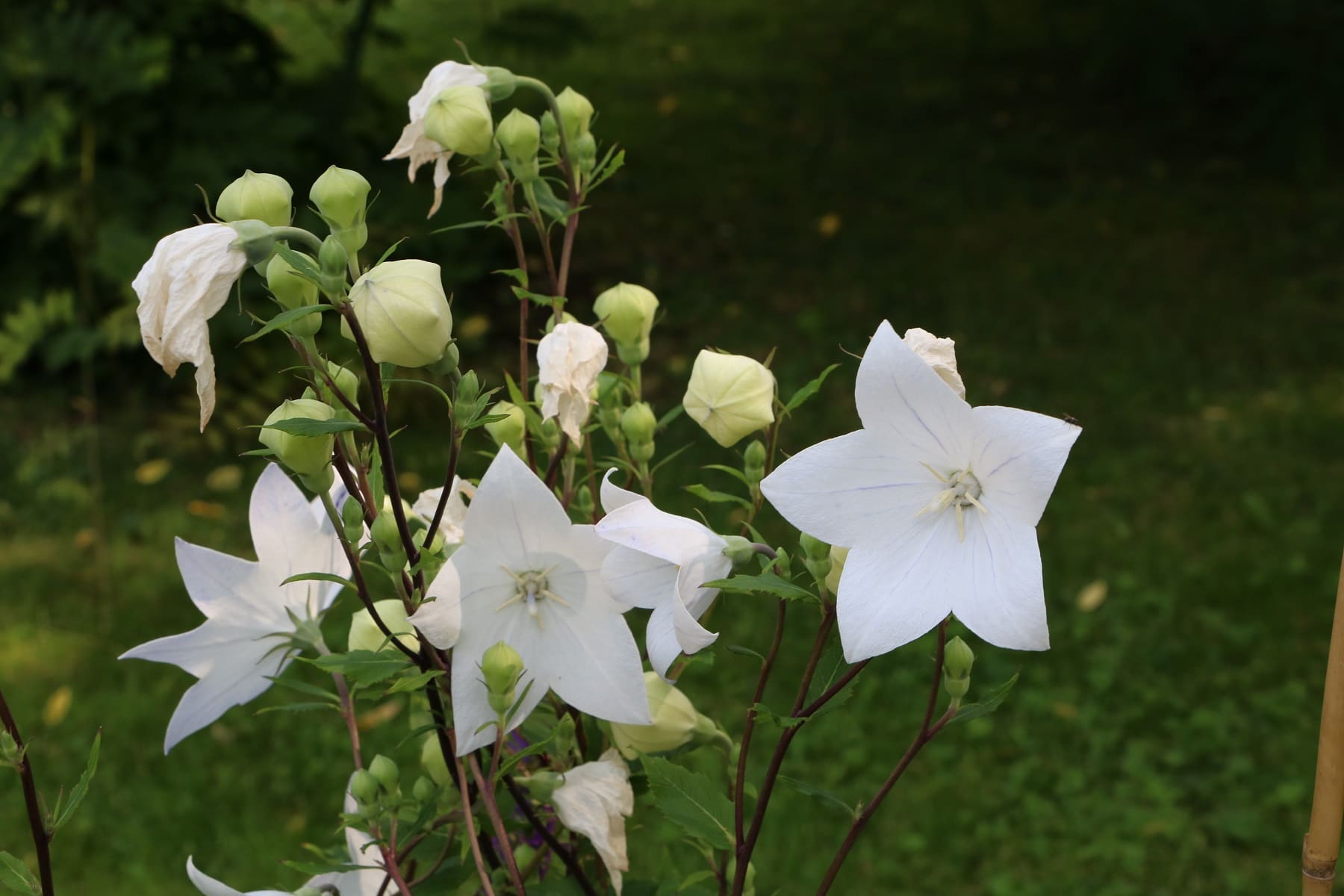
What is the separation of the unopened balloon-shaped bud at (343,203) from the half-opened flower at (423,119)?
0.18 metres

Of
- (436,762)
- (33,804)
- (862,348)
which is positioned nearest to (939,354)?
(436,762)

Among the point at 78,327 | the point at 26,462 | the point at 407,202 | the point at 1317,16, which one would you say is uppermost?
the point at 1317,16

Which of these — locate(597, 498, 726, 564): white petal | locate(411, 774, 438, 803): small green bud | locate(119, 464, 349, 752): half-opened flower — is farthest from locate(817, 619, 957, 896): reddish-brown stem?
locate(119, 464, 349, 752): half-opened flower

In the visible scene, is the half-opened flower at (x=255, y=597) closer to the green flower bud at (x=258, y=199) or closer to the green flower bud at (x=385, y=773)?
the green flower bud at (x=385, y=773)

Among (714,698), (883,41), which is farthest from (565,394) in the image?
(883,41)

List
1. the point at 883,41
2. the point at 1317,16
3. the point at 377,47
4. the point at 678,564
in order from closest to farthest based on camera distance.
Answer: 1. the point at 678,564
2. the point at 1317,16
3. the point at 377,47
4. the point at 883,41

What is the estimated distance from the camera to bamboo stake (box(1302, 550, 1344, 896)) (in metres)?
0.70

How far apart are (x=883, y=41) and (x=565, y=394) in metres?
8.11

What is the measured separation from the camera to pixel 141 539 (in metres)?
3.89

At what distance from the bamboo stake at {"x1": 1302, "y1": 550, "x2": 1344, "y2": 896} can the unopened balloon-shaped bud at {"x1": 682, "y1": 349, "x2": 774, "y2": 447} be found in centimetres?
33

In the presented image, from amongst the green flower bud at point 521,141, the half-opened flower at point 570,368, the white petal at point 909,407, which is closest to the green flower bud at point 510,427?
the half-opened flower at point 570,368

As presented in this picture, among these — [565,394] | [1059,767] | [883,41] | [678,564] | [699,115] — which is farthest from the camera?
[883,41]

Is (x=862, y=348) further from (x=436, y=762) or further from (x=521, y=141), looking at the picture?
(x=436, y=762)

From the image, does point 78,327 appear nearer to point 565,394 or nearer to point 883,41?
point 565,394
